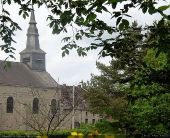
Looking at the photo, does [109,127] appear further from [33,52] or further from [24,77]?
[33,52]

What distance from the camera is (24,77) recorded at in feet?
215

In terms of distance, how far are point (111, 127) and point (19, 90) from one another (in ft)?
199

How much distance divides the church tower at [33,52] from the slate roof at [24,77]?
271 cm

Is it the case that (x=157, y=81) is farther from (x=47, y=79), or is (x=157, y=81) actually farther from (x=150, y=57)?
(x=47, y=79)

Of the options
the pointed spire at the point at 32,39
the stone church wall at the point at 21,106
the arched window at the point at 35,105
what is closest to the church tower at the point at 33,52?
the pointed spire at the point at 32,39

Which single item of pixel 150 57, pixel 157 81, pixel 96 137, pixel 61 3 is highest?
pixel 150 57

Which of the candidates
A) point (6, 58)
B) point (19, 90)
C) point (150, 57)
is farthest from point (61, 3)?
point (19, 90)

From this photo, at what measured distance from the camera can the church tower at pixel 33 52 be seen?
7375 cm

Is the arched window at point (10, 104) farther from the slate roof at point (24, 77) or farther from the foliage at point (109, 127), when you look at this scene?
the foliage at point (109, 127)

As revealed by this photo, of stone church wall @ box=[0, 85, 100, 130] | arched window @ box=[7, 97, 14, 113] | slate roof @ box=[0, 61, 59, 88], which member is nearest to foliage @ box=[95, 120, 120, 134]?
stone church wall @ box=[0, 85, 100, 130]

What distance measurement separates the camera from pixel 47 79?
229ft

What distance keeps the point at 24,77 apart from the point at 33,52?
10.1 metres

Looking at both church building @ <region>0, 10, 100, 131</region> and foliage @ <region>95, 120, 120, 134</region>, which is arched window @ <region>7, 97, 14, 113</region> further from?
foliage @ <region>95, 120, 120, 134</region>

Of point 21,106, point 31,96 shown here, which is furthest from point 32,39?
point 21,106
